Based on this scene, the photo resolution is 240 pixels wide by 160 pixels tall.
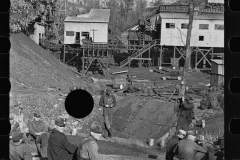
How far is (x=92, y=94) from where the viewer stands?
14578 millimetres

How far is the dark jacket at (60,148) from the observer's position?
19.2 ft

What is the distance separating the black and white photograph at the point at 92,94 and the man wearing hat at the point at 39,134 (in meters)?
0.02

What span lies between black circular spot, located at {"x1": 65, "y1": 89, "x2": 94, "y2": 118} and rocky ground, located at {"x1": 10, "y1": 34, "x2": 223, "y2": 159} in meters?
1.48

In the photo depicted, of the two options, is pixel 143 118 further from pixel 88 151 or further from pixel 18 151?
pixel 88 151

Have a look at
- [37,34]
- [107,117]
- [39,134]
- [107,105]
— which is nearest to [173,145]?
[39,134]

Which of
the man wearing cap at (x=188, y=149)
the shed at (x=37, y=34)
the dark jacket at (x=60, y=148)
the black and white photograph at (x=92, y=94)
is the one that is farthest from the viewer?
the shed at (x=37, y=34)

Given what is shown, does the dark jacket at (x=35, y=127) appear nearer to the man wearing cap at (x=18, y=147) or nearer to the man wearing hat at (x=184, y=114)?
the man wearing cap at (x=18, y=147)

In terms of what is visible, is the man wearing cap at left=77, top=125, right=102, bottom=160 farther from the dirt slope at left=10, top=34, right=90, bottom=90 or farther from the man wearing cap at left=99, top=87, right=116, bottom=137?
the man wearing cap at left=99, top=87, right=116, bottom=137

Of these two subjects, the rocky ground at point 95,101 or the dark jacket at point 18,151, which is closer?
the dark jacket at point 18,151

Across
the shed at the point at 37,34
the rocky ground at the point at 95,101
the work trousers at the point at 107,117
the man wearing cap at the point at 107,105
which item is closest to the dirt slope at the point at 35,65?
the rocky ground at the point at 95,101
